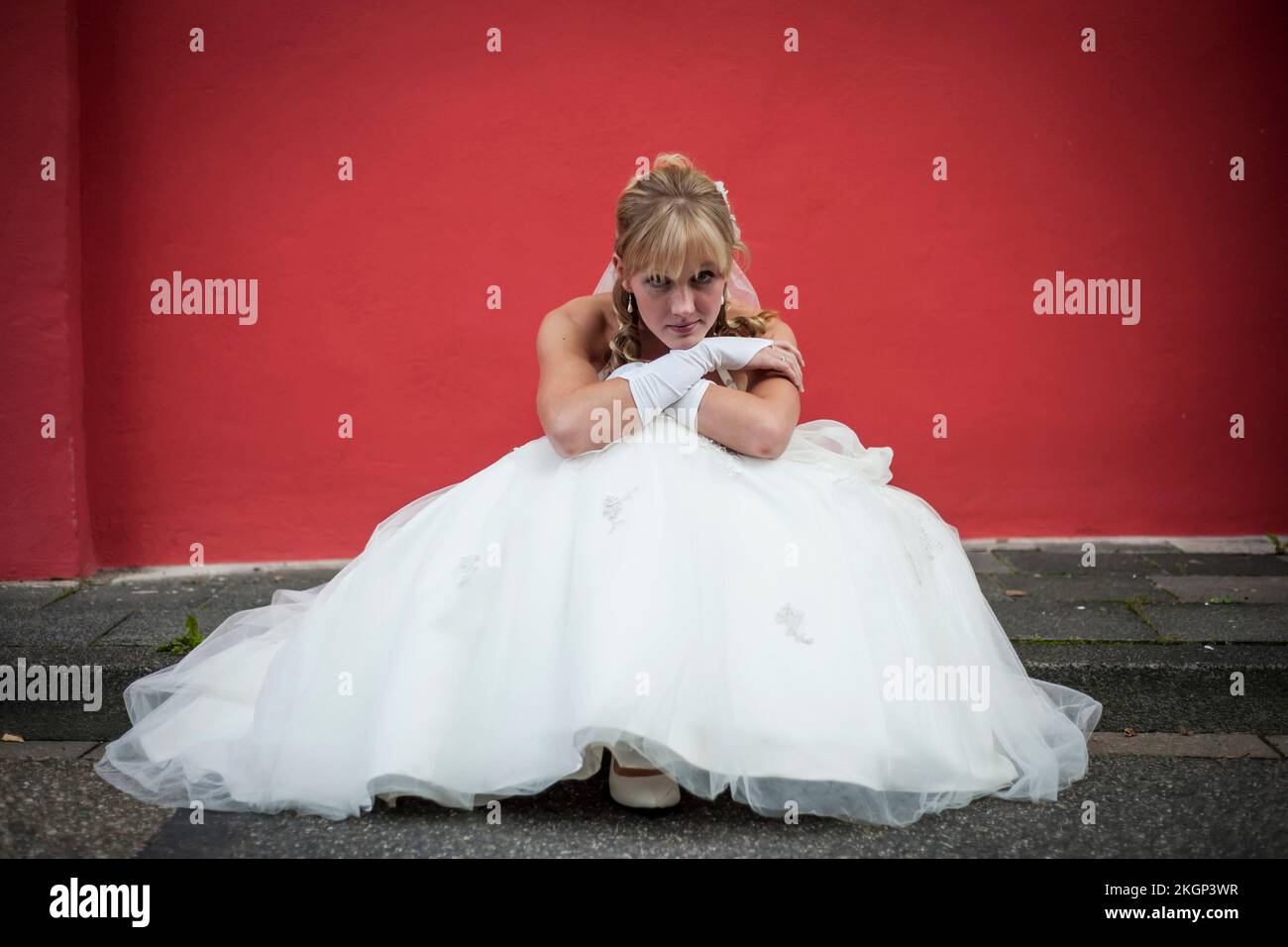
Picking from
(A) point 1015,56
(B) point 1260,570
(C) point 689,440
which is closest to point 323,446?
(C) point 689,440

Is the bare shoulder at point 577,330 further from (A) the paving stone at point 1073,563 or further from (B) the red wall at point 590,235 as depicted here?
(A) the paving stone at point 1073,563

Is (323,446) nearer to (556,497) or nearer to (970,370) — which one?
(556,497)

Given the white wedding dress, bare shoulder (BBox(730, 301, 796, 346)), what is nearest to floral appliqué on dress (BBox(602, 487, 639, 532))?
the white wedding dress

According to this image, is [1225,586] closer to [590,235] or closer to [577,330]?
[577,330]

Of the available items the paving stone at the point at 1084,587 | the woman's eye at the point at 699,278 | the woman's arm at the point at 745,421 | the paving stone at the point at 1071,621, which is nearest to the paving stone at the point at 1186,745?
the paving stone at the point at 1071,621

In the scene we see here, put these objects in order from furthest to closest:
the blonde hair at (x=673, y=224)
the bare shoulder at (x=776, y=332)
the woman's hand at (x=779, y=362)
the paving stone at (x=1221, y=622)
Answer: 1. the paving stone at (x=1221, y=622)
2. the bare shoulder at (x=776, y=332)
3. the woman's hand at (x=779, y=362)
4. the blonde hair at (x=673, y=224)

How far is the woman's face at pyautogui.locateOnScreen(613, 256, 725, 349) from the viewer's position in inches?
114

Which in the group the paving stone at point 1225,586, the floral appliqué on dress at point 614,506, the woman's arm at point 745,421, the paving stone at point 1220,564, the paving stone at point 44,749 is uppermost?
the woman's arm at point 745,421

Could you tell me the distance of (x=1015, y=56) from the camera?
4.36 metres

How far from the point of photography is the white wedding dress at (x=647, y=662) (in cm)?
233

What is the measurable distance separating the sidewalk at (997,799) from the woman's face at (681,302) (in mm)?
1237

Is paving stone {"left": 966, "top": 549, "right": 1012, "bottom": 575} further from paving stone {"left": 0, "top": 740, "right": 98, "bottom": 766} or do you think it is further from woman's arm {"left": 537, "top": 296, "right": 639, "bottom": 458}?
paving stone {"left": 0, "top": 740, "right": 98, "bottom": 766}

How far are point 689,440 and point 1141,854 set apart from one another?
55.6 inches

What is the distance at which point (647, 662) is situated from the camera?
2.30 metres
